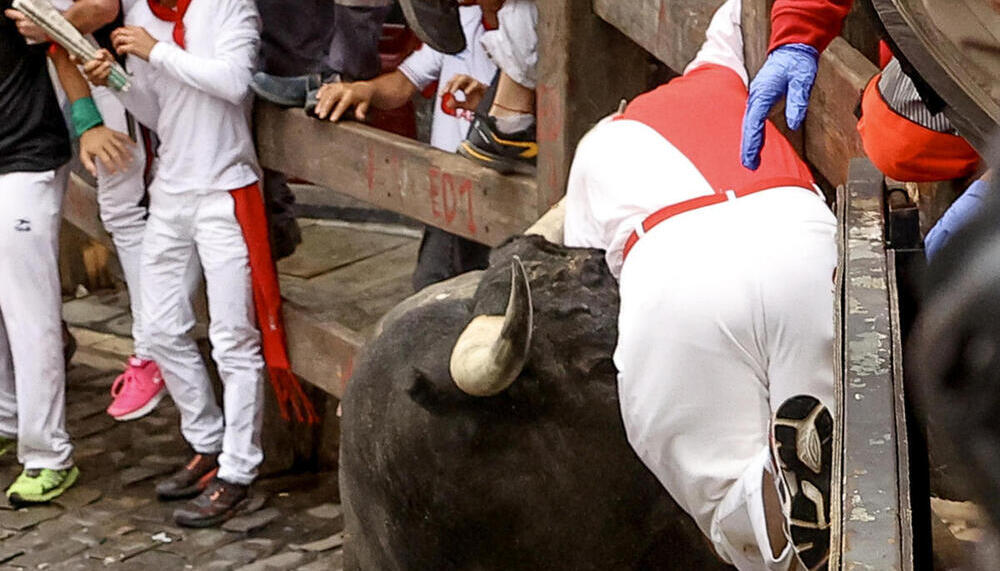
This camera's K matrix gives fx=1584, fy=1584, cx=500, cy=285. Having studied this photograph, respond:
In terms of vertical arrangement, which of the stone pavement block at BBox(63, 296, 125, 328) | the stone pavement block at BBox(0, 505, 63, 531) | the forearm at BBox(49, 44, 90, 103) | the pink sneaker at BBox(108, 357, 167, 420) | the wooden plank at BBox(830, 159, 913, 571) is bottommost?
the stone pavement block at BBox(0, 505, 63, 531)

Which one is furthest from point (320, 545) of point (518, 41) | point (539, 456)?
point (539, 456)

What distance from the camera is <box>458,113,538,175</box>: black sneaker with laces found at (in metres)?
4.21

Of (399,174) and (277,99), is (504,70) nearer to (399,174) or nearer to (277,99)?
(399,174)

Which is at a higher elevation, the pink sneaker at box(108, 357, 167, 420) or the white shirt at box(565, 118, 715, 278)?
the white shirt at box(565, 118, 715, 278)

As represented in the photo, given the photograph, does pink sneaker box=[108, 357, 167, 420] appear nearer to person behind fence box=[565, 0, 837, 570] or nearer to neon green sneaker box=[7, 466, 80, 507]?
neon green sneaker box=[7, 466, 80, 507]

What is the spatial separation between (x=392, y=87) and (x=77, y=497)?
1.94m

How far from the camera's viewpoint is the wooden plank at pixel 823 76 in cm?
262

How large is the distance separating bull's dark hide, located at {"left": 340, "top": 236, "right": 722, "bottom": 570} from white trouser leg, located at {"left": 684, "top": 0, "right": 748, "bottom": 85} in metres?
0.38

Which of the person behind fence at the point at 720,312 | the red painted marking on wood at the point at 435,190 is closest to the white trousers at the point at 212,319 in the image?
the red painted marking on wood at the point at 435,190

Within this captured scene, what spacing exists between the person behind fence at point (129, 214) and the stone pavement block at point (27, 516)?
412 millimetres

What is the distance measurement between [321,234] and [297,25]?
2009 millimetres

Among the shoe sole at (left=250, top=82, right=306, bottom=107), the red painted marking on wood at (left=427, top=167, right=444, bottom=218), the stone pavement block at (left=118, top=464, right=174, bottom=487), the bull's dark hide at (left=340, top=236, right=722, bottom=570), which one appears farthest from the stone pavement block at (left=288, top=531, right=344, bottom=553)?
the bull's dark hide at (left=340, top=236, right=722, bottom=570)

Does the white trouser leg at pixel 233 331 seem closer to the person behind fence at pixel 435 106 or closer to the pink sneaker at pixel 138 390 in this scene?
the pink sneaker at pixel 138 390

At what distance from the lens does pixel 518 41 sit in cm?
409
